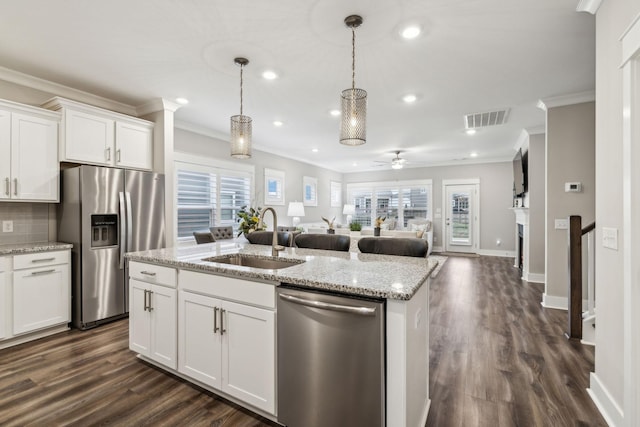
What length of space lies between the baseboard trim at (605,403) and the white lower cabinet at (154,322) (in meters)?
2.77

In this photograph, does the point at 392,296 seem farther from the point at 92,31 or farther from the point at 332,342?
the point at 92,31

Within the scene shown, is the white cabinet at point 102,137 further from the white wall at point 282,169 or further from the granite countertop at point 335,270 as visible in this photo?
the granite countertop at point 335,270

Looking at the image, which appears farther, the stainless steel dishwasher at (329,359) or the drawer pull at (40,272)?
the drawer pull at (40,272)

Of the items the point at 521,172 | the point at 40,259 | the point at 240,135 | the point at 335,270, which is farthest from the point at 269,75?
the point at 521,172

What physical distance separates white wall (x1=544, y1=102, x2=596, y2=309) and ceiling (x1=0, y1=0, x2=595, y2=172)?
34 centimetres

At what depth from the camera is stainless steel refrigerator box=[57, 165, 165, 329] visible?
→ 3.22m

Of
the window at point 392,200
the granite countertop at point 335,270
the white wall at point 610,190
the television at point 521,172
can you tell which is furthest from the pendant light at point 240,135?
the window at point 392,200

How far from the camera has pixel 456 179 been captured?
8805mm

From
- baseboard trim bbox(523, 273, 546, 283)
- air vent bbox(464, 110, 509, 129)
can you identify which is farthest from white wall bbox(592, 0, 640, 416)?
baseboard trim bbox(523, 273, 546, 283)

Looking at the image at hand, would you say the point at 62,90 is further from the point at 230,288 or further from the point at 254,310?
the point at 254,310

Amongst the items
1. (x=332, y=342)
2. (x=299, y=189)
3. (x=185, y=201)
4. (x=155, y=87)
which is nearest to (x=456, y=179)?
(x=299, y=189)

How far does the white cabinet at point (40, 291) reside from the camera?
2.86 metres

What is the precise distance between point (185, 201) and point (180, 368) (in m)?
3.28

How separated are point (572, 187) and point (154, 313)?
Answer: 4744mm
